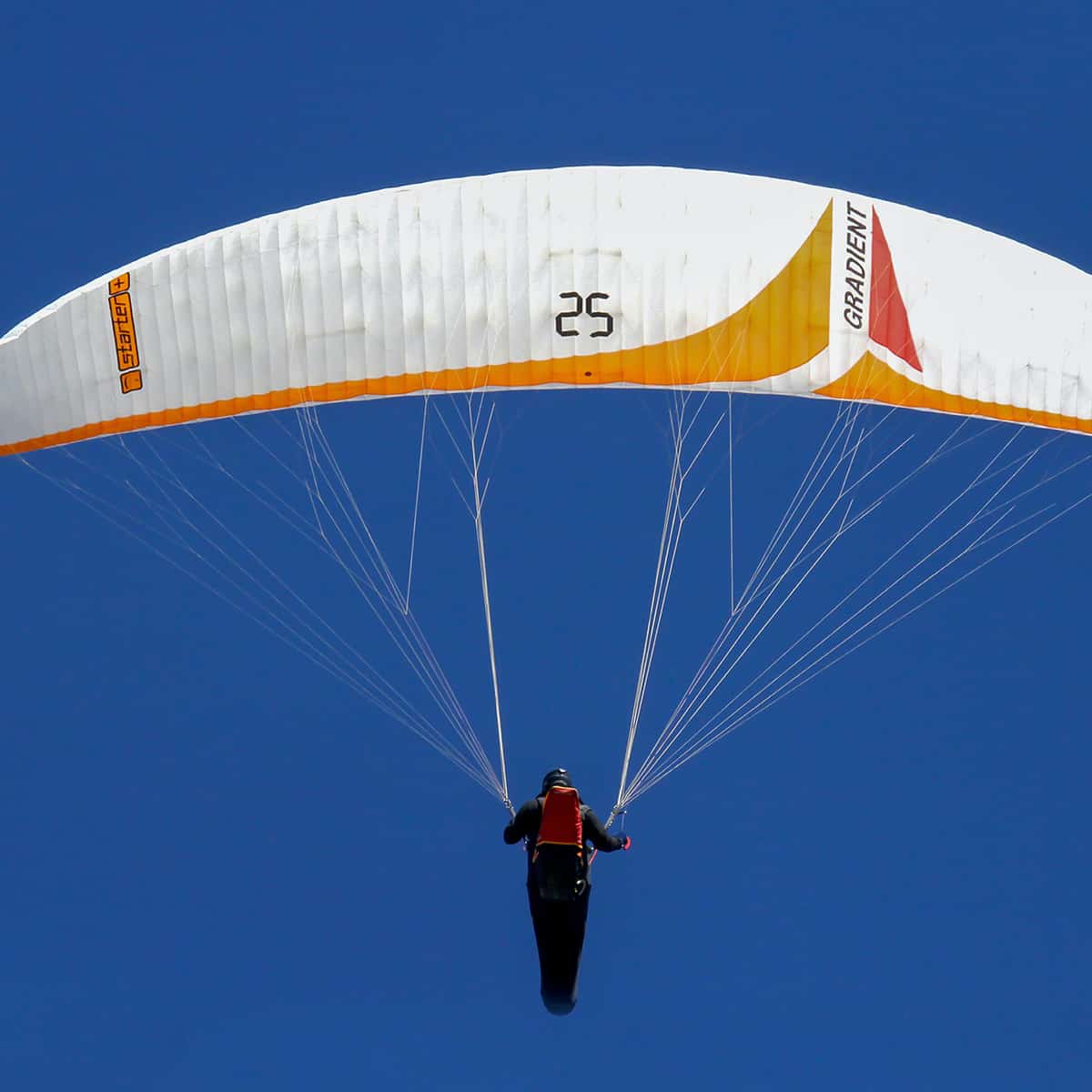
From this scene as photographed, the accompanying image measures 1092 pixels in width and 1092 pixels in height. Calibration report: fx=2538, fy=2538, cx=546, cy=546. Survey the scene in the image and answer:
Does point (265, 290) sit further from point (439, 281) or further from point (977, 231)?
point (977, 231)

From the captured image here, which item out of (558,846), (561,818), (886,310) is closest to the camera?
(561,818)

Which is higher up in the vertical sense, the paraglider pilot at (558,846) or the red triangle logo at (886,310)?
the red triangle logo at (886,310)

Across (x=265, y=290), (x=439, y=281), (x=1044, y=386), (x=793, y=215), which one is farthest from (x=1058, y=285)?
(x=265, y=290)

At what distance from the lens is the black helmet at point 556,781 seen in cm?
2114

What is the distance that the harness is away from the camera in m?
21.1

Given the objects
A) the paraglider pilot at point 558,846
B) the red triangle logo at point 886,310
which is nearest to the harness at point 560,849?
the paraglider pilot at point 558,846

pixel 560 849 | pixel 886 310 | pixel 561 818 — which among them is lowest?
pixel 560 849

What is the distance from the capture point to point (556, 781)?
2117 cm

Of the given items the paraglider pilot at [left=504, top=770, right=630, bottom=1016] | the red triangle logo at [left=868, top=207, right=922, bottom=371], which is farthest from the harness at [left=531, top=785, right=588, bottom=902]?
the red triangle logo at [left=868, top=207, right=922, bottom=371]

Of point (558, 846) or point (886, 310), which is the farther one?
point (886, 310)

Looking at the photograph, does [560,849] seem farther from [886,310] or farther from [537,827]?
[886,310]

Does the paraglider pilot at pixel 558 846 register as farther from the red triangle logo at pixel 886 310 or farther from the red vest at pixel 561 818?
the red triangle logo at pixel 886 310

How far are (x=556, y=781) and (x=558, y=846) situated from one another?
566mm

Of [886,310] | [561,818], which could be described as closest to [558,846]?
[561,818]
